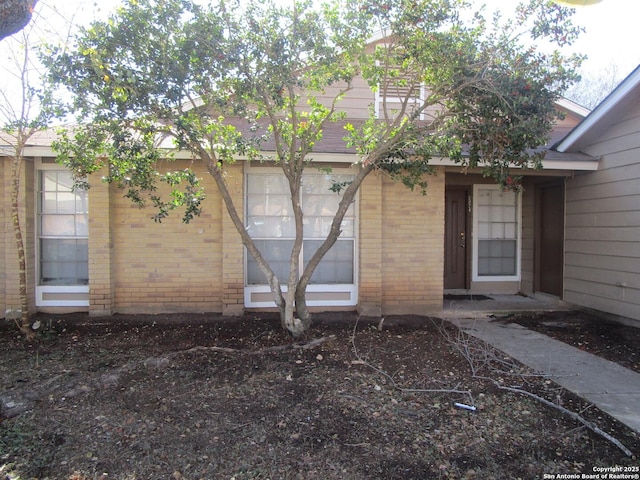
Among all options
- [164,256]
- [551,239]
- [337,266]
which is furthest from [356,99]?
[551,239]

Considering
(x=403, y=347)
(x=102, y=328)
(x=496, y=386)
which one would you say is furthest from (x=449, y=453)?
(x=102, y=328)

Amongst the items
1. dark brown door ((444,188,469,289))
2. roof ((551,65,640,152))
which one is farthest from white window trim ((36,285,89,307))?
roof ((551,65,640,152))

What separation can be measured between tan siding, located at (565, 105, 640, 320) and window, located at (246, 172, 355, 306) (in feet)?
13.2

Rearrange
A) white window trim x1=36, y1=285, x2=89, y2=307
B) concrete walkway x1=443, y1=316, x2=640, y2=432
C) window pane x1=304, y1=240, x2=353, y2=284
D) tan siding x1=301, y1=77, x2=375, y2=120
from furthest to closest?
tan siding x1=301, y1=77, x2=375, y2=120
window pane x1=304, y1=240, x2=353, y2=284
white window trim x1=36, y1=285, x2=89, y2=307
concrete walkway x1=443, y1=316, x2=640, y2=432

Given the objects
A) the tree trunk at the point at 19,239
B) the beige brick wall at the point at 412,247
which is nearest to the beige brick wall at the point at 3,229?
the tree trunk at the point at 19,239

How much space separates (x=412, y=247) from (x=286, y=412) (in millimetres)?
4111

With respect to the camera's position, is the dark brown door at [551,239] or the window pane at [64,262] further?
the dark brown door at [551,239]

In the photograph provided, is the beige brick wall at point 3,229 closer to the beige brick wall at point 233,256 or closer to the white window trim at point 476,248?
the beige brick wall at point 233,256

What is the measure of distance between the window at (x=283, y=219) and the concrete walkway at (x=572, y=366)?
230 cm

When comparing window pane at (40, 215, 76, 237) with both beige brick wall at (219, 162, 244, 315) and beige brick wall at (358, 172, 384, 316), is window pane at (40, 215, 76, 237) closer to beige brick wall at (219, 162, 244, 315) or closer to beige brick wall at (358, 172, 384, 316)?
beige brick wall at (219, 162, 244, 315)

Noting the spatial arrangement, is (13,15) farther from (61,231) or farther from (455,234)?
(455,234)

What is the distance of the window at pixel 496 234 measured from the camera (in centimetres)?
899

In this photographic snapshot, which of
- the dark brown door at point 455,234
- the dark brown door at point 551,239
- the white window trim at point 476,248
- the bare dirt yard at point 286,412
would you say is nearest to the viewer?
the bare dirt yard at point 286,412

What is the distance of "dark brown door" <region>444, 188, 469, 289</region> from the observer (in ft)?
29.8
